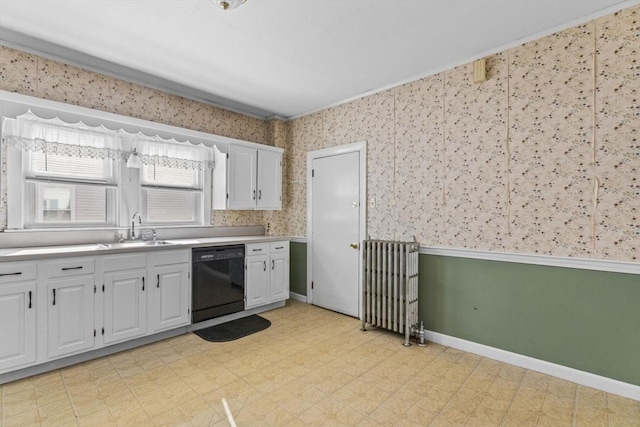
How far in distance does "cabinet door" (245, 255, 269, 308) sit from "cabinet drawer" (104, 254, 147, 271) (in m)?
1.19

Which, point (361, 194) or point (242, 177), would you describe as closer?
point (361, 194)

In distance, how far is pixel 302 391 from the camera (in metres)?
2.23

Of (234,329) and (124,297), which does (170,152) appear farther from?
(234,329)

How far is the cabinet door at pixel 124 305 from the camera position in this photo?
8.88 feet

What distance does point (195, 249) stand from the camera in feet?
10.8

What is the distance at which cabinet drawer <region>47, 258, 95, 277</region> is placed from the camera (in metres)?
2.44

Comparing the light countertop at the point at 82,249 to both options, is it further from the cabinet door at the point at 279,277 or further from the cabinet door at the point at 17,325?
the cabinet door at the point at 279,277

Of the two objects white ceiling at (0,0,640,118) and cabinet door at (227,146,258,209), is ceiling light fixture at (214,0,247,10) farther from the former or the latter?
cabinet door at (227,146,258,209)

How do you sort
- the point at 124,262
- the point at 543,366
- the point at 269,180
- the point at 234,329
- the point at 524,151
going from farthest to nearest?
1. the point at 269,180
2. the point at 234,329
3. the point at 124,262
4. the point at 524,151
5. the point at 543,366

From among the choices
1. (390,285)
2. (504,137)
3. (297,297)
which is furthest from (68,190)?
(504,137)

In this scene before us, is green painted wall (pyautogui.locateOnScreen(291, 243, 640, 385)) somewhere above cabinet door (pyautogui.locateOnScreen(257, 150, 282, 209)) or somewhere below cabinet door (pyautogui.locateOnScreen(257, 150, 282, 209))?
below

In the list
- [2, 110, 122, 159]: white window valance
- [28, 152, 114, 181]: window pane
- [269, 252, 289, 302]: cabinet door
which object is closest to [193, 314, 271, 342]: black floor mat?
[269, 252, 289, 302]: cabinet door

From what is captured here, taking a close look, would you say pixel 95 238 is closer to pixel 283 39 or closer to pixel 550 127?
pixel 283 39

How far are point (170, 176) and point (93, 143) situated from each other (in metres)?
0.84
